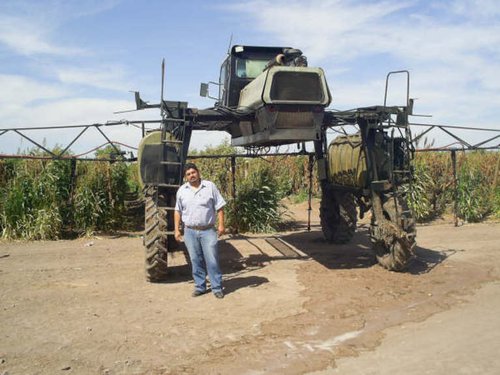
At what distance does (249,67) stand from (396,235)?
13.8ft

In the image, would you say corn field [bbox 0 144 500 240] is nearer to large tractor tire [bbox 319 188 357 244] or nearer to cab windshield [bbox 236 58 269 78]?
large tractor tire [bbox 319 188 357 244]

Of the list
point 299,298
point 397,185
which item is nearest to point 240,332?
point 299,298

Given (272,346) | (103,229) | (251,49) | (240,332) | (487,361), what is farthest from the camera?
(103,229)

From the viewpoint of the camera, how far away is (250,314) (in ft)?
18.8

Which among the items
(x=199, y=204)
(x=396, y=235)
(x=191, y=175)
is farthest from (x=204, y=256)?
(x=396, y=235)

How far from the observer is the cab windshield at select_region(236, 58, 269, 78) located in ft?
29.7

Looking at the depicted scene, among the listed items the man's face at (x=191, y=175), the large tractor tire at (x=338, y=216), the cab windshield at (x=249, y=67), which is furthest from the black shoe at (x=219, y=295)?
the large tractor tire at (x=338, y=216)

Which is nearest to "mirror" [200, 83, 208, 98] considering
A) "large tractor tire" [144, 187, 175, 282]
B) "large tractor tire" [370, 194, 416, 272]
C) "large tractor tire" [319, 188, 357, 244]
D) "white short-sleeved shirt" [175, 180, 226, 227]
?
"large tractor tire" [144, 187, 175, 282]

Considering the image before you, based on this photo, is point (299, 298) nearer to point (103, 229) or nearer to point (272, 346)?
point (272, 346)

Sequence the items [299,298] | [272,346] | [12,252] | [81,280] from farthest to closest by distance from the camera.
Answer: [12,252]
[81,280]
[299,298]
[272,346]

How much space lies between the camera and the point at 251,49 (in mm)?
9211

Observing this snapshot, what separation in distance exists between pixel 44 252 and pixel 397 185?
Answer: 23.3 ft

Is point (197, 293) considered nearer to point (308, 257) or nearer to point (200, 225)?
point (200, 225)

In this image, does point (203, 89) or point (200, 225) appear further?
point (203, 89)
